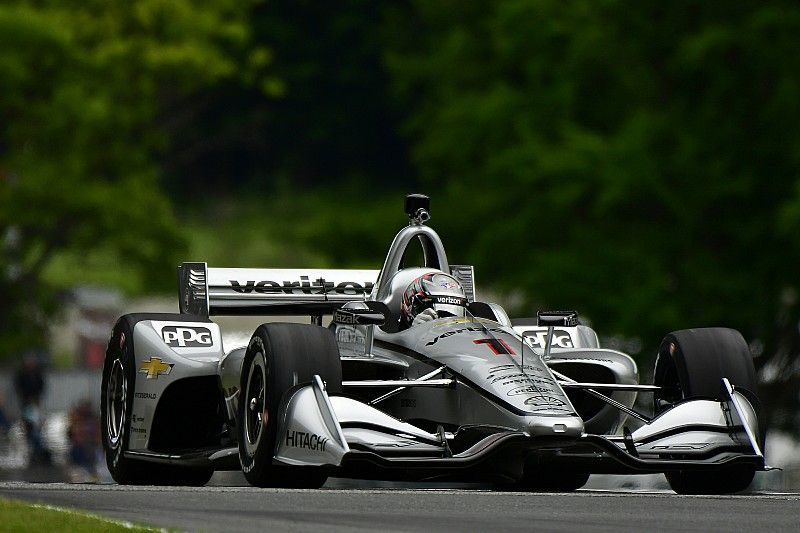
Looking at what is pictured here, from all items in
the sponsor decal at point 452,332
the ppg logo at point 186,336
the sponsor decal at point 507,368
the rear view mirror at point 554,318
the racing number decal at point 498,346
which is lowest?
the sponsor decal at point 507,368

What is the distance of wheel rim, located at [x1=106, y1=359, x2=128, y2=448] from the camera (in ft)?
46.3

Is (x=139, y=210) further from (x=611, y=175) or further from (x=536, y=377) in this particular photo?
(x=536, y=377)

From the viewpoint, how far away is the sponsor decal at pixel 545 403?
1118 cm

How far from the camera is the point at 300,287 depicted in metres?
15.6

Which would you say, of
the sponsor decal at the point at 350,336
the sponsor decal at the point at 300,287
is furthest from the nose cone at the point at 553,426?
the sponsor decal at the point at 300,287

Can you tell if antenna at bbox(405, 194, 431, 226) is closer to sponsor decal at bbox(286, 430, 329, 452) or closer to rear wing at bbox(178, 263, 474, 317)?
rear wing at bbox(178, 263, 474, 317)

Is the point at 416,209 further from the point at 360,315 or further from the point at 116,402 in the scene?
the point at 116,402

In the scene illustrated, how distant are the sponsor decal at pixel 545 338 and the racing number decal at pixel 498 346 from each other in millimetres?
2557

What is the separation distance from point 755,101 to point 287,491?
18.7 m

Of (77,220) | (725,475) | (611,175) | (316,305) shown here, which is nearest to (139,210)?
(77,220)

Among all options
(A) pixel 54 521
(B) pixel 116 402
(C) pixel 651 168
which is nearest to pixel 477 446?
(A) pixel 54 521

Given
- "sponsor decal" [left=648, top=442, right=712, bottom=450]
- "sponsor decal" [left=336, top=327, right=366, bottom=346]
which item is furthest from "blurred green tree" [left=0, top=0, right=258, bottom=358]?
"sponsor decal" [left=648, top=442, right=712, bottom=450]

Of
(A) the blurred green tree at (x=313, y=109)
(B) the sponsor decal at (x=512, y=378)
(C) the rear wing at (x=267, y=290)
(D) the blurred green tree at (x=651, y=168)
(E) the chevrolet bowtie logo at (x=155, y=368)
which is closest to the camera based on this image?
(B) the sponsor decal at (x=512, y=378)

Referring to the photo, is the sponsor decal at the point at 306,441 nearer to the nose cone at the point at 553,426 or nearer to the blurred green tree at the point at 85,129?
the nose cone at the point at 553,426
